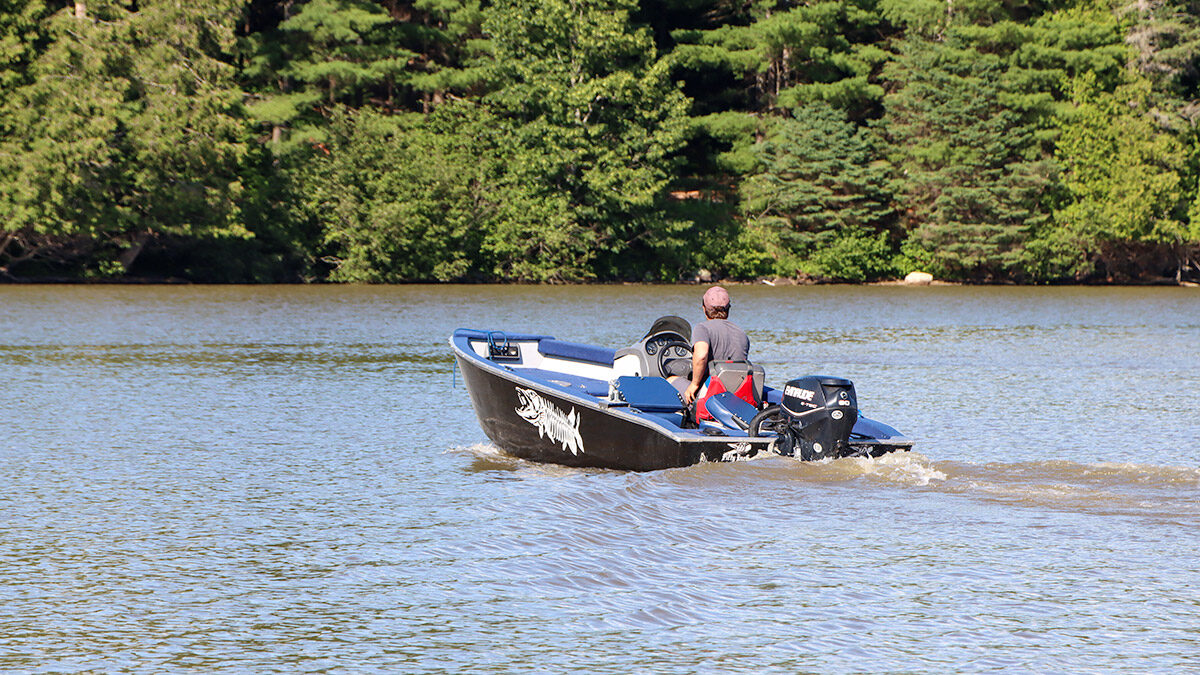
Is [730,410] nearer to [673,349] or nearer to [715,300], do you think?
[715,300]

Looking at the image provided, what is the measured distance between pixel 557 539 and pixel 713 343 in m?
3.61

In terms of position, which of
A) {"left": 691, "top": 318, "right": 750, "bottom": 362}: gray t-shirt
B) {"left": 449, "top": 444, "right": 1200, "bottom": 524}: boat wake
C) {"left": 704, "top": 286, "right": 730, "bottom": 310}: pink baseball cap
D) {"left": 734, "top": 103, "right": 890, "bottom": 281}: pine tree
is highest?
{"left": 734, "top": 103, "right": 890, "bottom": 281}: pine tree

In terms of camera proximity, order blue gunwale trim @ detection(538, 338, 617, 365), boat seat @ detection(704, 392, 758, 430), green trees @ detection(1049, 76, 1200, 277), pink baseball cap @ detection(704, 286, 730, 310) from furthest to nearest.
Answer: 1. green trees @ detection(1049, 76, 1200, 277)
2. blue gunwale trim @ detection(538, 338, 617, 365)
3. pink baseball cap @ detection(704, 286, 730, 310)
4. boat seat @ detection(704, 392, 758, 430)

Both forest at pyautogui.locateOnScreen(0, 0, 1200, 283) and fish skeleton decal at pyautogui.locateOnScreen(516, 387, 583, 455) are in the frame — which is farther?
forest at pyautogui.locateOnScreen(0, 0, 1200, 283)

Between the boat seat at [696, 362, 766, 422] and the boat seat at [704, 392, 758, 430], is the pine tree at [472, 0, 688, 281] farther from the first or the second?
the boat seat at [704, 392, 758, 430]

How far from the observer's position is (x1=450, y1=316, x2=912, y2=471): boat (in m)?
10.8

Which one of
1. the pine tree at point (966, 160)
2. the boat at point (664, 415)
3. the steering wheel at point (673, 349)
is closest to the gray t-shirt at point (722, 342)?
the boat at point (664, 415)

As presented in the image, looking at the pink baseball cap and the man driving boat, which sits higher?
the pink baseball cap

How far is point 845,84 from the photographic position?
55062 mm

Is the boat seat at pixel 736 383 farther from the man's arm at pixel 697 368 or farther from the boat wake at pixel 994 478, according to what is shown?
the boat wake at pixel 994 478

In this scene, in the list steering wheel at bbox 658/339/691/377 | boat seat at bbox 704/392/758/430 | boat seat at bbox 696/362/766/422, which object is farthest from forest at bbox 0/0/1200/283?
boat seat at bbox 704/392/758/430

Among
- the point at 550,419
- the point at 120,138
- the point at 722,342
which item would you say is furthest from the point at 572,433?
the point at 120,138

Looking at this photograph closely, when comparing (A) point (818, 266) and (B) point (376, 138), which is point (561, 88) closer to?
(B) point (376, 138)

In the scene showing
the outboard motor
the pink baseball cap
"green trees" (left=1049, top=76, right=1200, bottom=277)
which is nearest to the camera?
the outboard motor
